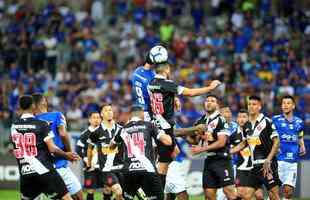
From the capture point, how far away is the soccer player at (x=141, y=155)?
1648 cm

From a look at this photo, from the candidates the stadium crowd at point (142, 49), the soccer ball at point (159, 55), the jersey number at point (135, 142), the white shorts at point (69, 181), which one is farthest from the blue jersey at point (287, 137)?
the stadium crowd at point (142, 49)

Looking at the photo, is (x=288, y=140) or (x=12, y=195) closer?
(x=288, y=140)

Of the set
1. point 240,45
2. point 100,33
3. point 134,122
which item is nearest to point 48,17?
point 100,33

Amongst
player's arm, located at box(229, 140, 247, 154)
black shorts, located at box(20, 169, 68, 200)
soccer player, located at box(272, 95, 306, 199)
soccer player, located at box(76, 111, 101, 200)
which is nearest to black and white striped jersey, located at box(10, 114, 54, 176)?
black shorts, located at box(20, 169, 68, 200)

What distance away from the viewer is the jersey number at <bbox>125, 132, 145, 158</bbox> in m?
16.5

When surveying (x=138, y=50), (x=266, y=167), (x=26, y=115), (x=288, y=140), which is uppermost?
(x=138, y=50)

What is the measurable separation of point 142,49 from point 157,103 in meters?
16.4

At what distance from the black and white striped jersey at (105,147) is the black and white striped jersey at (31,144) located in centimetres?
398

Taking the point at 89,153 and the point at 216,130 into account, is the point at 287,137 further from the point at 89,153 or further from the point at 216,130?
the point at 89,153

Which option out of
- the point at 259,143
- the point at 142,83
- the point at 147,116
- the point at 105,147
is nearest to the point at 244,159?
the point at 259,143

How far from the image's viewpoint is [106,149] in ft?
67.3

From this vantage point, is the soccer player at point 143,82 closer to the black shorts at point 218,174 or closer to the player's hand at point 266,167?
the black shorts at point 218,174

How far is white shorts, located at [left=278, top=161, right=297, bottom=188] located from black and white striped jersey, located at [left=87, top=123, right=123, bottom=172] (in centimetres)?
342

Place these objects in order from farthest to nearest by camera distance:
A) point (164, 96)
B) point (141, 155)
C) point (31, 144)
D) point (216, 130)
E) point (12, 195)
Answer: point (12, 195)
point (216, 130)
point (164, 96)
point (141, 155)
point (31, 144)
